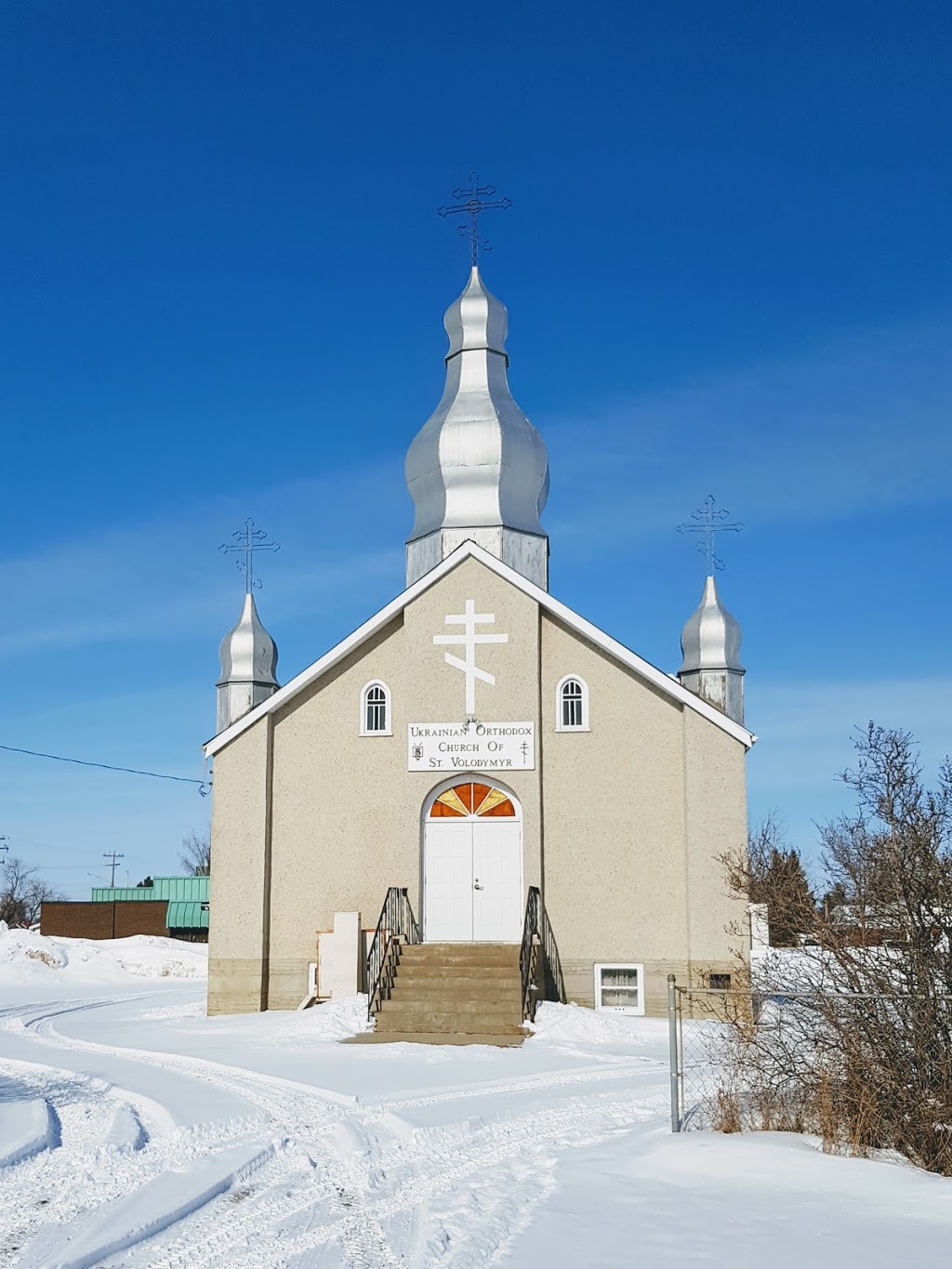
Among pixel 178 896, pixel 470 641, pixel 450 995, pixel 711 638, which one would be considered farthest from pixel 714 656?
pixel 178 896

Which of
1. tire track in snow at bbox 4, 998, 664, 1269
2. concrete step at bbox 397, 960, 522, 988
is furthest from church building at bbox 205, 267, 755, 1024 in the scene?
tire track in snow at bbox 4, 998, 664, 1269

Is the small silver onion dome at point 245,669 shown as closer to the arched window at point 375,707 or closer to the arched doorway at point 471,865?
the arched window at point 375,707

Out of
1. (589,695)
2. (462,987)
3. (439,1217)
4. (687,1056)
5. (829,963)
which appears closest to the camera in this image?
(439,1217)

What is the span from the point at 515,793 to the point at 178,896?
37520 mm

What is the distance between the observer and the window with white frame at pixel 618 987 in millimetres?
22156

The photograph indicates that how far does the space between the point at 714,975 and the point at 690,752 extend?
3537 mm

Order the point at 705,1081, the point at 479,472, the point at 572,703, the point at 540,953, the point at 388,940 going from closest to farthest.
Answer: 1. the point at 705,1081
2. the point at 388,940
3. the point at 540,953
4. the point at 572,703
5. the point at 479,472

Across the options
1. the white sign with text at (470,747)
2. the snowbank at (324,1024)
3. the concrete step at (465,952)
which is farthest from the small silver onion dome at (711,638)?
the snowbank at (324,1024)

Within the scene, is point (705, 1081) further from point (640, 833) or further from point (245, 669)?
point (245, 669)

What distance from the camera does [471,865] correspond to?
22.9 meters

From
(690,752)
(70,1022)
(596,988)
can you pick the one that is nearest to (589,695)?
(690,752)

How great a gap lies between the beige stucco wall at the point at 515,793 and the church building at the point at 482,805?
3 cm

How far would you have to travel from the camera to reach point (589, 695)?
2314cm

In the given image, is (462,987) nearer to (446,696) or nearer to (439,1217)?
(446,696)
